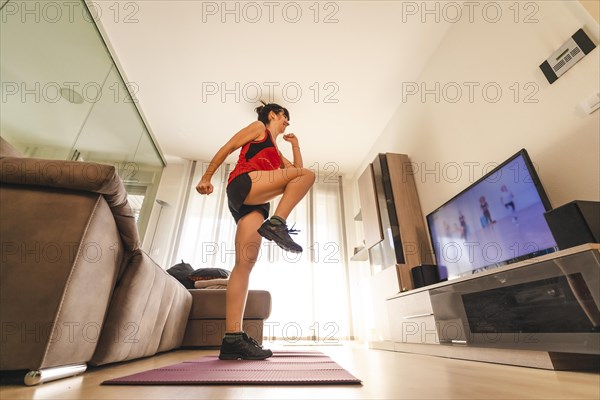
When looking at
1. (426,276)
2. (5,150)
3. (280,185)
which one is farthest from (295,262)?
(5,150)

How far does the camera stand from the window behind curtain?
369 cm

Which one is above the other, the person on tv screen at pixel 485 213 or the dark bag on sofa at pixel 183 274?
the person on tv screen at pixel 485 213

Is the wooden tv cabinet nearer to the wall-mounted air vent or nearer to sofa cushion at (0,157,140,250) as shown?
the wall-mounted air vent

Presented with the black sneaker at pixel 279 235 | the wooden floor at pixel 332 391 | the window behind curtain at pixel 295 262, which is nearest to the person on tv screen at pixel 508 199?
the wooden floor at pixel 332 391

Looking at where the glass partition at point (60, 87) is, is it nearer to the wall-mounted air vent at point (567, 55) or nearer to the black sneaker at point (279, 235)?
the black sneaker at point (279, 235)

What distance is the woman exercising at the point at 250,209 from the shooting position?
3.88 feet

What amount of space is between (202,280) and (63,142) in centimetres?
159

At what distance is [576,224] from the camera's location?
1.02m

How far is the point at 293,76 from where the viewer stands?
3.03 meters

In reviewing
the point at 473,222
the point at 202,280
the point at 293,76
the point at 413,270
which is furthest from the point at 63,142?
the point at 473,222

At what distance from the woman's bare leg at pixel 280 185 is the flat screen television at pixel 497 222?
110 cm

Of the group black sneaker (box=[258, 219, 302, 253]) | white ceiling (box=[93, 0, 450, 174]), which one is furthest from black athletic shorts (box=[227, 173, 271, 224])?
white ceiling (box=[93, 0, 450, 174])

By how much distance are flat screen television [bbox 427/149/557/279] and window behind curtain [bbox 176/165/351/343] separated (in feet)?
6.44

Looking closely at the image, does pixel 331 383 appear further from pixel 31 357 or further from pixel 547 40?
pixel 547 40
